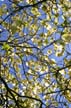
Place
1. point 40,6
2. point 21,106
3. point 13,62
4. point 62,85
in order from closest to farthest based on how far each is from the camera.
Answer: point 21,106
point 62,85
point 40,6
point 13,62

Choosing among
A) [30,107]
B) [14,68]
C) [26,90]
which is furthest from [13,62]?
[30,107]

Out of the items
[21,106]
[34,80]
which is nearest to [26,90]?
[34,80]

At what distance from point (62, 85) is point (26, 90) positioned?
1.31 meters

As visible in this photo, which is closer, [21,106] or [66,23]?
[21,106]

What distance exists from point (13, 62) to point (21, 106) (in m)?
2.53

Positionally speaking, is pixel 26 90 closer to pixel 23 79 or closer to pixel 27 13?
pixel 23 79

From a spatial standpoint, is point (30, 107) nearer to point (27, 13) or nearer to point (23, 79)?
point (23, 79)

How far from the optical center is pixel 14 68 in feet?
33.5

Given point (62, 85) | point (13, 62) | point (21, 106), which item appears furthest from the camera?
point (13, 62)

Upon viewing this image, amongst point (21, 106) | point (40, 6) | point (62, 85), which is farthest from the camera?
point (40, 6)

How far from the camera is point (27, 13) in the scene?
10.2 meters

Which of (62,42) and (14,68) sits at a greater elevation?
(62,42)

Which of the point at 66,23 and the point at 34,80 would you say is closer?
the point at 66,23

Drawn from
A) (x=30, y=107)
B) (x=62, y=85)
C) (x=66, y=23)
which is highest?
(x=66, y=23)
